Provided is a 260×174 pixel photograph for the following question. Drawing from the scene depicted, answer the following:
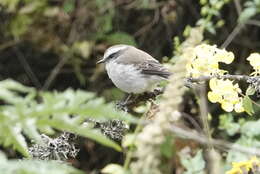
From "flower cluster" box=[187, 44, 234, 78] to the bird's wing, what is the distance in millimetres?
1476

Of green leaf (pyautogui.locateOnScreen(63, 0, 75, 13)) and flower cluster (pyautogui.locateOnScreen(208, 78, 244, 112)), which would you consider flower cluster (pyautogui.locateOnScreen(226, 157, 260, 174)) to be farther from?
green leaf (pyautogui.locateOnScreen(63, 0, 75, 13))

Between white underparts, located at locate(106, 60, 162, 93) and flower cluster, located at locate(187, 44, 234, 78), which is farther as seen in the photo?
white underparts, located at locate(106, 60, 162, 93)

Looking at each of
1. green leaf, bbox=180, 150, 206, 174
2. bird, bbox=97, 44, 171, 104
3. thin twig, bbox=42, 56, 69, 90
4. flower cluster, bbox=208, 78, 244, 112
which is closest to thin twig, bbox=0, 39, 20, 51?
thin twig, bbox=42, 56, 69, 90

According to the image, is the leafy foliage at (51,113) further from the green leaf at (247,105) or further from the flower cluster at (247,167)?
the green leaf at (247,105)

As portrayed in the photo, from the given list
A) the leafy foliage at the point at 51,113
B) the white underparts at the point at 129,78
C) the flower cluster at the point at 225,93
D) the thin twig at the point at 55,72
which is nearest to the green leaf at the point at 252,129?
the flower cluster at the point at 225,93

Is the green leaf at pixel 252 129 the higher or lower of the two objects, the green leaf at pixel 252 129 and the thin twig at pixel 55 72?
the lower

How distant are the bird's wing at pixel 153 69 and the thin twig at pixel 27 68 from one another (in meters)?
2.01

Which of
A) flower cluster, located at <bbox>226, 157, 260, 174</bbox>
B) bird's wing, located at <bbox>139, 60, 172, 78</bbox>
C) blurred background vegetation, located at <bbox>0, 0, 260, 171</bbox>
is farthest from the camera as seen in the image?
blurred background vegetation, located at <bbox>0, 0, 260, 171</bbox>

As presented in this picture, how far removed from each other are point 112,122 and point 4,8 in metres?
4.04

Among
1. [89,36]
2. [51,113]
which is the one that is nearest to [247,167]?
[51,113]

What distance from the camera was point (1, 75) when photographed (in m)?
6.10

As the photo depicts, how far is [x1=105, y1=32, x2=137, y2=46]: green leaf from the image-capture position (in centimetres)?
543

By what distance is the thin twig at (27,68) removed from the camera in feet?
20.0

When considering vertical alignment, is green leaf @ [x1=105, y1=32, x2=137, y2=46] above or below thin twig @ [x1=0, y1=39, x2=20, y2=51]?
above
